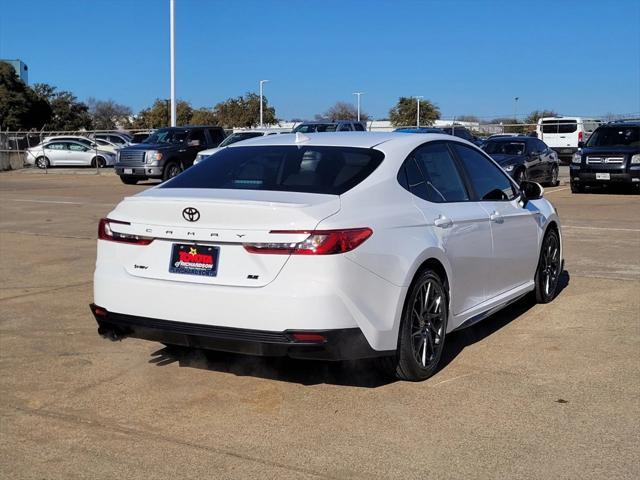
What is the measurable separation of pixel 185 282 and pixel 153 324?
1.15 feet

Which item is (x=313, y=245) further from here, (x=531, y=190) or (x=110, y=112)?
(x=110, y=112)

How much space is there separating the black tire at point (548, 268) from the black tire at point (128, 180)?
763 inches

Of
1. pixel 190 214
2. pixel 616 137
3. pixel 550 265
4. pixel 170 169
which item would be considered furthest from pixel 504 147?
pixel 190 214

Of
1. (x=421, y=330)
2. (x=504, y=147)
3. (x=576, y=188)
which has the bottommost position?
(x=421, y=330)

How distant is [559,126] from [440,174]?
34016 mm

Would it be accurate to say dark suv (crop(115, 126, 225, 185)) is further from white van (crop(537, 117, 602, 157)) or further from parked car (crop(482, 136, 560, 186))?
white van (crop(537, 117, 602, 157))

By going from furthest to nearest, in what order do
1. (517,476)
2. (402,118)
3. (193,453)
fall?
(402,118) < (193,453) < (517,476)

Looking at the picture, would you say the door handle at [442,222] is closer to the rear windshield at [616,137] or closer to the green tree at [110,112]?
the rear windshield at [616,137]

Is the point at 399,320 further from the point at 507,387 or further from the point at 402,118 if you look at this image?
the point at 402,118

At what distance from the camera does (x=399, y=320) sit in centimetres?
484

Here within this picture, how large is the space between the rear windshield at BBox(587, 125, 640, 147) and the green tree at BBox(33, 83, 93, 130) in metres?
62.5

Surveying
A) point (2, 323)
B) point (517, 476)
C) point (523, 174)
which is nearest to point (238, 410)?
point (517, 476)

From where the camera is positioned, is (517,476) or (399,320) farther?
(399,320)

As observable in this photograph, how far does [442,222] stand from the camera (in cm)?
539
